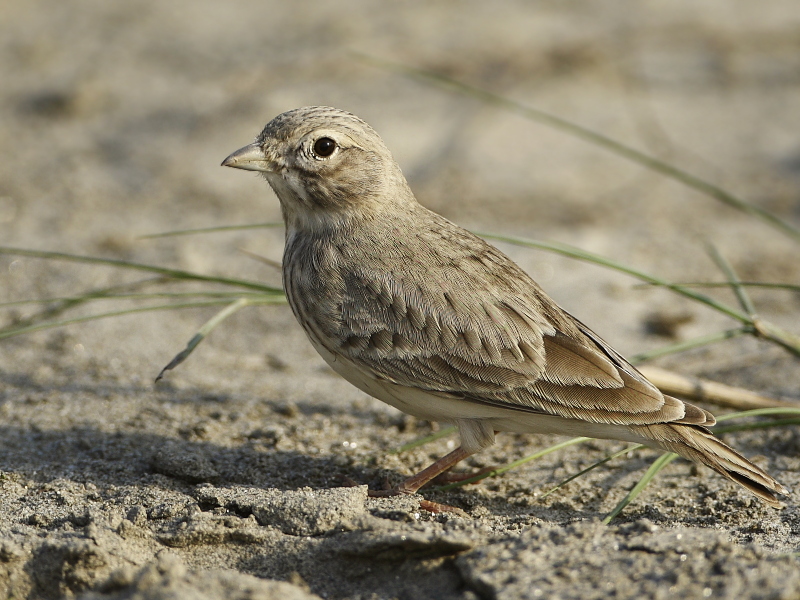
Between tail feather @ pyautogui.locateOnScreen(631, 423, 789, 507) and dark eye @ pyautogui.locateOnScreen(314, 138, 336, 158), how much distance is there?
1.76 meters

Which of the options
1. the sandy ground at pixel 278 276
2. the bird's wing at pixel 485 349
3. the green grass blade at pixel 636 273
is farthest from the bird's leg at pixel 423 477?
the green grass blade at pixel 636 273

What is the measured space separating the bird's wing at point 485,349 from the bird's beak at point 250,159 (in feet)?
2.16

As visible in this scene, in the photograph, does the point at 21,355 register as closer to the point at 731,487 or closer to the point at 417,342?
the point at 417,342

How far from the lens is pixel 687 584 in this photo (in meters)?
2.66

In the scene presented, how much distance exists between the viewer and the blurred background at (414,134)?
595 centimetres

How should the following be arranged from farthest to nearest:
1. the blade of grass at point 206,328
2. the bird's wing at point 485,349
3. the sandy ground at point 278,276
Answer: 1. the blade of grass at point 206,328
2. the bird's wing at point 485,349
3. the sandy ground at point 278,276

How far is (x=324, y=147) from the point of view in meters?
4.09

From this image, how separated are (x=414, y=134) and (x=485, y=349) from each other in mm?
4348

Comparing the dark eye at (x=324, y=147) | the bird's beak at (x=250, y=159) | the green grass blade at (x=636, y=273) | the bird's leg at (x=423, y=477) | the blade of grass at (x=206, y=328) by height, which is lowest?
the bird's leg at (x=423, y=477)

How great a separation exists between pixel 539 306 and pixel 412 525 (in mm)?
1189

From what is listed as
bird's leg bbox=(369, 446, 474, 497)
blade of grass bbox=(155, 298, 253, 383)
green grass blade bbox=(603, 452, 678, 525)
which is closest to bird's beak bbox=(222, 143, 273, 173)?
blade of grass bbox=(155, 298, 253, 383)

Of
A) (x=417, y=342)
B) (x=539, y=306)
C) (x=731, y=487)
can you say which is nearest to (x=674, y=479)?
(x=731, y=487)

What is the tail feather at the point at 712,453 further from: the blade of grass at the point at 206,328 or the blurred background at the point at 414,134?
the blade of grass at the point at 206,328

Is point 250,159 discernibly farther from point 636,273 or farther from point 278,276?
point 278,276
